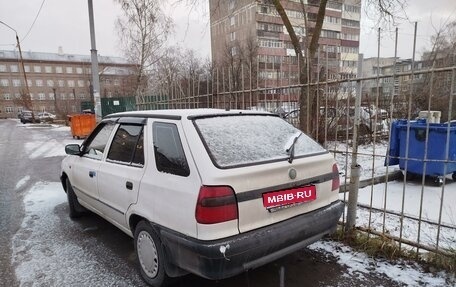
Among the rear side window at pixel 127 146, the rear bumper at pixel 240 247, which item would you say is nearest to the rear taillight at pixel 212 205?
the rear bumper at pixel 240 247

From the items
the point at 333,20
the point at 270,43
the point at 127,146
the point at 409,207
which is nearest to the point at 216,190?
the point at 127,146

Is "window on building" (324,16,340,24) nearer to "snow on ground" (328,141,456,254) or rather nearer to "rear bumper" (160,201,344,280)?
"snow on ground" (328,141,456,254)

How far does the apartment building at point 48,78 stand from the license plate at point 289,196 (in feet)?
247

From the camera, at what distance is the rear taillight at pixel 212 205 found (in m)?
2.23

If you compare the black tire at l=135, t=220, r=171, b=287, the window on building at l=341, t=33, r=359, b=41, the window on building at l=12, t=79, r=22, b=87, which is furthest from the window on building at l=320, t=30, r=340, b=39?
the window on building at l=12, t=79, r=22, b=87

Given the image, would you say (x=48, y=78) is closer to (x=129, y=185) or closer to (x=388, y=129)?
(x=388, y=129)

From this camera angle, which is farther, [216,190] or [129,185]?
[129,185]

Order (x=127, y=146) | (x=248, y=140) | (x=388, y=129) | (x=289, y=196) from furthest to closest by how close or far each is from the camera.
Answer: (x=388, y=129) → (x=127, y=146) → (x=248, y=140) → (x=289, y=196)

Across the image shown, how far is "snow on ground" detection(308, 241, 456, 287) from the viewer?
9.37 ft

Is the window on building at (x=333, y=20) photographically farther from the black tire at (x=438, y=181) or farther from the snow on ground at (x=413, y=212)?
the snow on ground at (x=413, y=212)

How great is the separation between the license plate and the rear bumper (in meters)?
0.15

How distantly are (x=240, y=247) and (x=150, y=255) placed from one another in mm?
999

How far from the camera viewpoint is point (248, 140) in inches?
111

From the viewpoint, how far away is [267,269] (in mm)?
3170
